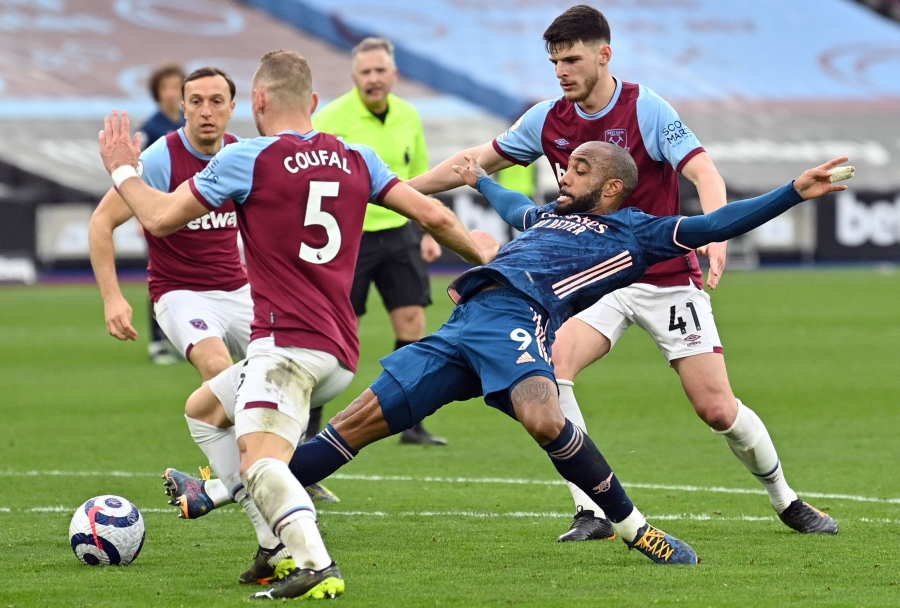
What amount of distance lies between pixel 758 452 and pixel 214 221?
3067 mm

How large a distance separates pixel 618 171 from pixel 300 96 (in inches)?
58.0

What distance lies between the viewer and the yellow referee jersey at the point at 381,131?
953 centimetres

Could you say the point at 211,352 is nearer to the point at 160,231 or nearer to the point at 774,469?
the point at 160,231

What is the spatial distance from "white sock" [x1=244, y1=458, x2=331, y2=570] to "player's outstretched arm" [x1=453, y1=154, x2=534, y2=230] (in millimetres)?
1855

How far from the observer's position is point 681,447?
31.0 feet

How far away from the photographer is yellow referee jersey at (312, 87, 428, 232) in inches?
375

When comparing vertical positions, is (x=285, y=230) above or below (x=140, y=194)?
below

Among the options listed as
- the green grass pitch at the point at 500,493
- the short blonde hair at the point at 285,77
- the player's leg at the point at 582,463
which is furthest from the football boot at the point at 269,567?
the short blonde hair at the point at 285,77

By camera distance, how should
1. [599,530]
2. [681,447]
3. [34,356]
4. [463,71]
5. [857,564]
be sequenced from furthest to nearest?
1. [463,71]
2. [34,356]
3. [681,447]
4. [599,530]
5. [857,564]

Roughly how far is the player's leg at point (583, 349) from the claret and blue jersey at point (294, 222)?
5.41 feet

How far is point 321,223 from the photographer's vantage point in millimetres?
5215

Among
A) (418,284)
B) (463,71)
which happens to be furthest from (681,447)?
(463,71)

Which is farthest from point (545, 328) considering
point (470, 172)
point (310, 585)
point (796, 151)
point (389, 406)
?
point (796, 151)

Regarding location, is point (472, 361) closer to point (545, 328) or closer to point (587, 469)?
point (545, 328)
